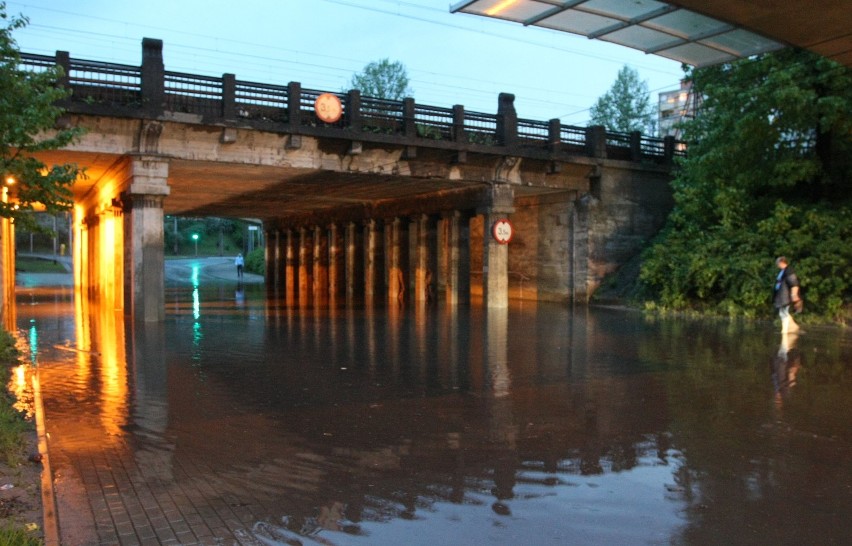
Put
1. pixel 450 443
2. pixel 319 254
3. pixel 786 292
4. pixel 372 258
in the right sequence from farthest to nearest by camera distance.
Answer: pixel 319 254
pixel 372 258
pixel 786 292
pixel 450 443

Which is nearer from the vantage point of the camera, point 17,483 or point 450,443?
point 17,483

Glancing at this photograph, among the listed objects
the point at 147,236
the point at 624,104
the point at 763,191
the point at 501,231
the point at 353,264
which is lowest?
the point at 353,264

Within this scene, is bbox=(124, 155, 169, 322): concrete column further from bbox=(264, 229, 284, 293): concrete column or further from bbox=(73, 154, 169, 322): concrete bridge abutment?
bbox=(264, 229, 284, 293): concrete column

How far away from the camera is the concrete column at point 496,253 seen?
2653cm

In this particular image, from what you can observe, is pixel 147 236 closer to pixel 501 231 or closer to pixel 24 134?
pixel 24 134

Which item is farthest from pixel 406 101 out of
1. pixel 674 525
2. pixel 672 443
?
pixel 674 525

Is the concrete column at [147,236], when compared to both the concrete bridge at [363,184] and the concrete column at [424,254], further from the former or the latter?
→ the concrete column at [424,254]

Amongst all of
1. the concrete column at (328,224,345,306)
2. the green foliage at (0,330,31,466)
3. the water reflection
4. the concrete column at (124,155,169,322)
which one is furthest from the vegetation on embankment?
the concrete column at (328,224,345,306)

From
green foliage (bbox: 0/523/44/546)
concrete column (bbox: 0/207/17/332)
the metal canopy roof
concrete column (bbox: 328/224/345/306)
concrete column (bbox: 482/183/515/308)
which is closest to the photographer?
green foliage (bbox: 0/523/44/546)

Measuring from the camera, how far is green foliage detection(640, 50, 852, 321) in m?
18.7

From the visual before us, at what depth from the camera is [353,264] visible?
36125 millimetres

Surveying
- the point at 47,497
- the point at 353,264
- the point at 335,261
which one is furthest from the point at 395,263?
the point at 47,497

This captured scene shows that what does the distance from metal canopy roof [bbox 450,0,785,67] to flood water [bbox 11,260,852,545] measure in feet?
15.0

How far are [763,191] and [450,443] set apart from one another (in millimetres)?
20475
